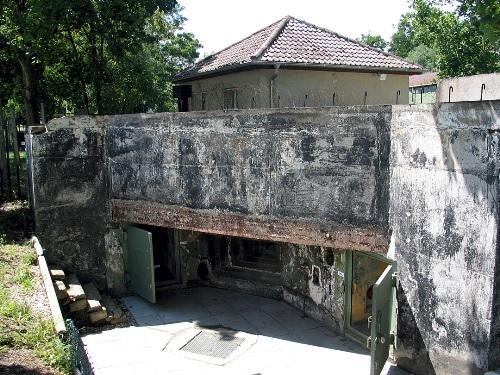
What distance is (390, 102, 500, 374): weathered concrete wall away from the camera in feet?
19.4

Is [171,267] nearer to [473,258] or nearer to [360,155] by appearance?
[360,155]

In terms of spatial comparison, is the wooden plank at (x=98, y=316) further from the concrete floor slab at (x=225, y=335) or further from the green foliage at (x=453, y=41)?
the green foliage at (x=453, y=41)

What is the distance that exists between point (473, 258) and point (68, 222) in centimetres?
888

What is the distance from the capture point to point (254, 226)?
8945 millimetres

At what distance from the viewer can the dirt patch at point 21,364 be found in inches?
235

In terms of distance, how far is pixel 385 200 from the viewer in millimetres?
7410

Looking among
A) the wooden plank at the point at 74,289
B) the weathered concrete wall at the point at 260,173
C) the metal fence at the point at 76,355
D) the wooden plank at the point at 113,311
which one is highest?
the weathered concrete wall at the point at 260,173

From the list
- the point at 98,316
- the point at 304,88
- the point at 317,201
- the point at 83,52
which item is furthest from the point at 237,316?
the point at 83,52

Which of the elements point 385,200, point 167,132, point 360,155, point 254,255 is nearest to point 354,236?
point 385,200

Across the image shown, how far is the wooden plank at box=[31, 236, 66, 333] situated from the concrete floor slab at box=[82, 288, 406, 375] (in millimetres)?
1307

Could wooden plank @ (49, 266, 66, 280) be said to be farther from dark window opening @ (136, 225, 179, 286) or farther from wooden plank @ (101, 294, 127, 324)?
dark window opening @ (136, 225, 179, 286)

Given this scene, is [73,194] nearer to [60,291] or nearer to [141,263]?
[141,263]

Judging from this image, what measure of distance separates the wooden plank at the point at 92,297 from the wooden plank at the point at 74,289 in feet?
0.90

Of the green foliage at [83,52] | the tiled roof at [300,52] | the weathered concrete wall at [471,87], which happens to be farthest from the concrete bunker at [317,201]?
the green foliage at [83,52]
